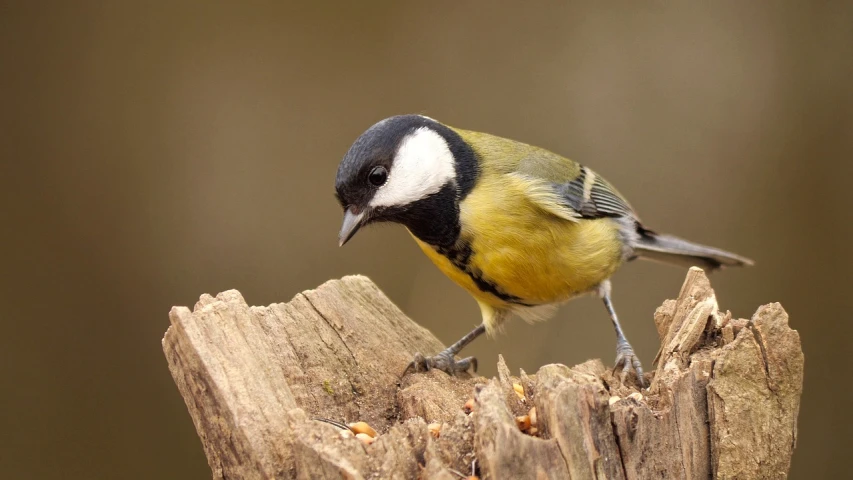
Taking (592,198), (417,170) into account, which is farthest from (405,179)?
(592,198)

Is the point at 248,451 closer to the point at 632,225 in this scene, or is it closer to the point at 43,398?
the point at 632,225

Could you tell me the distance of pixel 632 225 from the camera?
2900 mm

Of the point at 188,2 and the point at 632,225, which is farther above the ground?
the point at 188,2

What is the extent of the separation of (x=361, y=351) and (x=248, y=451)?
76cm

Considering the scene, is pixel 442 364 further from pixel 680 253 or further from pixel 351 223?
pixel 680 253

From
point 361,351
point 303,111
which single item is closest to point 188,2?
point 303,111

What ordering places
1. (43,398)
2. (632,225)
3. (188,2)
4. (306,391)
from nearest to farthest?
(306,391) < (632,225) < (43,398) < (188,2)

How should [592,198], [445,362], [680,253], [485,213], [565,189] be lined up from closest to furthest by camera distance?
[485,213], [445,362], [565,189], [592,198], [680,253]

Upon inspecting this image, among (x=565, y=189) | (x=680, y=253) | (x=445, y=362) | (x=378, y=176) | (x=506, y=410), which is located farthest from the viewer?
(x=680, y=253)

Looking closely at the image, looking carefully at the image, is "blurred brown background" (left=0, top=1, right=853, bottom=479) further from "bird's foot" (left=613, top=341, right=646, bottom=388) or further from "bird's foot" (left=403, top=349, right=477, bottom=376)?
"bird's foot" (left=613, top=341, right=646, bottom=388)

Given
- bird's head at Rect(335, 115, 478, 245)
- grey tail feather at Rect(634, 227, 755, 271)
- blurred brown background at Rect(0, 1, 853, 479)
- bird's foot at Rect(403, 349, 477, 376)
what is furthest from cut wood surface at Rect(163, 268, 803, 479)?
blurred brown background at Rect(0, 1, 853, 479)

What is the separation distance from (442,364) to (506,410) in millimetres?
1003

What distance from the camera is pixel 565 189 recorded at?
8.52 feet

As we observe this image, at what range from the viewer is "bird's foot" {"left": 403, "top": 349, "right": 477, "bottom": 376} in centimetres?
229
